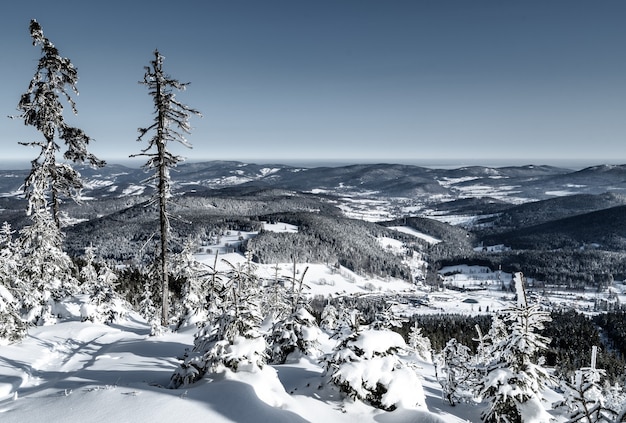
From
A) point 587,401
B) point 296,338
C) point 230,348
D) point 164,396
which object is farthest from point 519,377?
point 164,396

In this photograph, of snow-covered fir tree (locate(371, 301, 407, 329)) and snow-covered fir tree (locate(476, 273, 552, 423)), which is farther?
snow-covered fir tree (locate(371, 301, 407, 329))

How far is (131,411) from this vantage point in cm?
811

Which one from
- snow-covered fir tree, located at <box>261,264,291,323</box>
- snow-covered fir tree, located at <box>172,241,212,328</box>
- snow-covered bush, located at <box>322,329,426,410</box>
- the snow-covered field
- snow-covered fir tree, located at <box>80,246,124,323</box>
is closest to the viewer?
the snow-covered field

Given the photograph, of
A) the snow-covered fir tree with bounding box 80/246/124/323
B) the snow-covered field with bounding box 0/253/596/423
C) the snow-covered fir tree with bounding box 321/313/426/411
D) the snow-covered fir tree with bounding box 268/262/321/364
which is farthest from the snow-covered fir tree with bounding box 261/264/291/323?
the snow-covered fir tree with bounding box 321/313/426/411

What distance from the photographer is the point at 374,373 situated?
10086mm

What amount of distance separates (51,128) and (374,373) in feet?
73.1

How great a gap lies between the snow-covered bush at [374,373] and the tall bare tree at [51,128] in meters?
20.0

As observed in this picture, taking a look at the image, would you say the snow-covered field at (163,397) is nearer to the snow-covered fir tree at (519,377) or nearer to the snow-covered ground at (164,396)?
the snow-covered ground at (164,396)

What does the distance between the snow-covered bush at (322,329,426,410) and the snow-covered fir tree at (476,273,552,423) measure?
206cm

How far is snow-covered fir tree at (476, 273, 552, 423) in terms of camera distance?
1010cm

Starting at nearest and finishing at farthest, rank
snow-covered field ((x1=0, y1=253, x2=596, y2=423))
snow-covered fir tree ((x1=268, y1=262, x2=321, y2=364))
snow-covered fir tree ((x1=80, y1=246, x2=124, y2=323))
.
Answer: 1. snow-covered field ((x1=0, y1=253, x2=596, y2=423))
2. snow-covered fir tree ((x1=268, y1=262, x2=321, y2=364))
3. snow-covered fir tree ((x1=80, y1=246, x2=124, y2=323))

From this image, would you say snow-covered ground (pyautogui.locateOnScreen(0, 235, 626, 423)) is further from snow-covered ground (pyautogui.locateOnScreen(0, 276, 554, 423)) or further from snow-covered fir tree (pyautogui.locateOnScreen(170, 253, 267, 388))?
snow-covered fir tree (pyautogui.locateOnScreen(170, 253, 267, 388))

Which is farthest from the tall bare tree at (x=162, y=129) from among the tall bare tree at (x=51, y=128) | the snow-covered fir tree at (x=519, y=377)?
the snow-covered fir tree at (x=519, y=377)

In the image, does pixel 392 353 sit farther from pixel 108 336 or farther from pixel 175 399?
pixel 108 336
